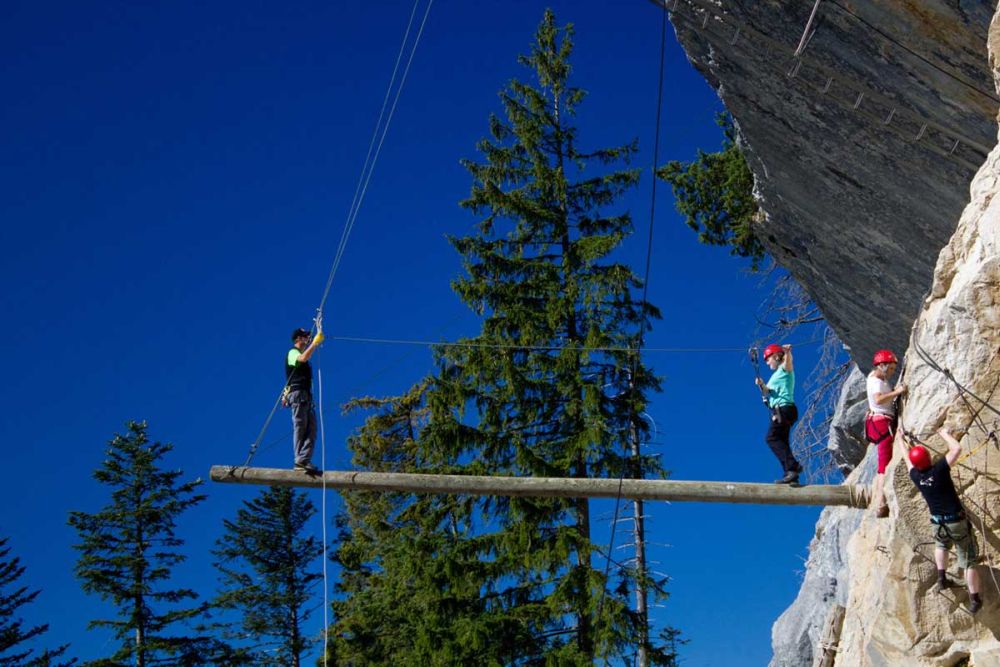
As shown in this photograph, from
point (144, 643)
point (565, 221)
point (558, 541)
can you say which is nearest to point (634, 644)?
point (558, 541)

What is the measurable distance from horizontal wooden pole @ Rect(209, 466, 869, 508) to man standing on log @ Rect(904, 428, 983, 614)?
138cm

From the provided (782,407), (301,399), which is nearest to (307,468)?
(301,399)

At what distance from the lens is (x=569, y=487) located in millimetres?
12867

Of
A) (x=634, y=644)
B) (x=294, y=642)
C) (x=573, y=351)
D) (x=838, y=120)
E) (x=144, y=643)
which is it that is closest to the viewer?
(x=838, y=120)

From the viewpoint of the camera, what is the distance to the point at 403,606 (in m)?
21.5

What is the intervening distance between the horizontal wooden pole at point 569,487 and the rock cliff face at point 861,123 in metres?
4.53

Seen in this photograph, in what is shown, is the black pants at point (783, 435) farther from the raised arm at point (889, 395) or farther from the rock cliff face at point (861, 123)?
the rock cliff face at point (861, 123)

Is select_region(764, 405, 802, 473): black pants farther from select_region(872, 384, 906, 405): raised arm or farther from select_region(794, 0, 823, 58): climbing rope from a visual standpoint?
select_region(794, 0, 823, 58): climbing rope

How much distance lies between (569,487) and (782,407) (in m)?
2.59

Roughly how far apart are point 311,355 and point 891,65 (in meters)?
7.82

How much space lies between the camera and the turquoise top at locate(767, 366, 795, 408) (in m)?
12.2

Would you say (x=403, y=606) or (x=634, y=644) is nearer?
(x=634, y=644)

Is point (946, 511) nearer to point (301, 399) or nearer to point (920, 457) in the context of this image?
point (920, 457)

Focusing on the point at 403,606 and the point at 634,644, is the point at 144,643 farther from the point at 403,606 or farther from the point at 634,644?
the point at 634,644
